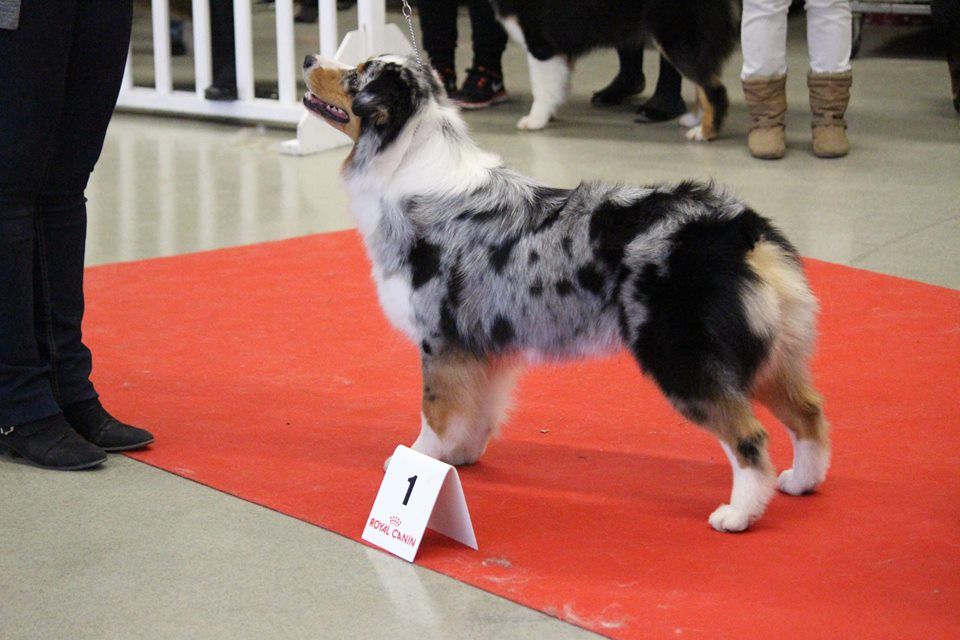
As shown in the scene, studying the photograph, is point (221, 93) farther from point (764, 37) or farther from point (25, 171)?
point (25, 171)

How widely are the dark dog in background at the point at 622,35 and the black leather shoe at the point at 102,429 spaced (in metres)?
3.82

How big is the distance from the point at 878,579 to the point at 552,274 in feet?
2.57

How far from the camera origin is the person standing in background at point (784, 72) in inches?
203

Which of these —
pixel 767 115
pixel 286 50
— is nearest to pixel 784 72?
pixel 767 115

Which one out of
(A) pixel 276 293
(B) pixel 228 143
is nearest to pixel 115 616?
(A) pixel 276 293

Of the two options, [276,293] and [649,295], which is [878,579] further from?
[276,293]

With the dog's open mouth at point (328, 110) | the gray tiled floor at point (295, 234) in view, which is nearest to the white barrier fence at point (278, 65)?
the gray tiled floor at point (295, 234)

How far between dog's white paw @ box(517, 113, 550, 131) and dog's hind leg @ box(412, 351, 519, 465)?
152 inches

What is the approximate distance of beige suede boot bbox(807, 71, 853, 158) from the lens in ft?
17.4

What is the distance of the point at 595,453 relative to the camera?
8.48 feet

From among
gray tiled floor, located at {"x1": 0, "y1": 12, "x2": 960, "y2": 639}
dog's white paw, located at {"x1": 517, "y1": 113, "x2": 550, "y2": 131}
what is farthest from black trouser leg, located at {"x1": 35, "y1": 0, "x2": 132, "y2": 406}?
dog's white paw, located at {"x1": 517, "y1": 113, "x2": 550, "y2": 131}

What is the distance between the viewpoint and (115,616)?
1933mm

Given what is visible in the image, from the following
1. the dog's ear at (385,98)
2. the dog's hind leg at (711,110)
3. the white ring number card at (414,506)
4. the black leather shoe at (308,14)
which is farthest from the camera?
the black leather shoe at (308,14)

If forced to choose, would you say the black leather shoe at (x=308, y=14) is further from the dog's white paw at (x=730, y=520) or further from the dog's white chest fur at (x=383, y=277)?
the dog's white paw at (x=730, y=520)
